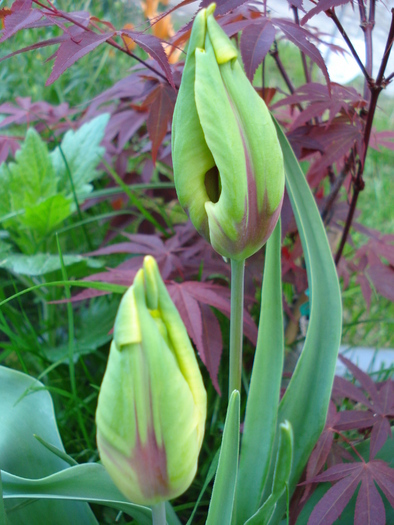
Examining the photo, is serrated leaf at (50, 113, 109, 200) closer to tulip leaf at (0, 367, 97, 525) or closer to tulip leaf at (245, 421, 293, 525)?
tulip leaf at (0, 367, 97, 525)

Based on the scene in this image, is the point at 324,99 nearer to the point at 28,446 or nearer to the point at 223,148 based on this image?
the point at 223,148

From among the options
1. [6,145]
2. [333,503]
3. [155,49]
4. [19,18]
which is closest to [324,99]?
[155,49]

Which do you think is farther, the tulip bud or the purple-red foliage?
the purple-red foliage

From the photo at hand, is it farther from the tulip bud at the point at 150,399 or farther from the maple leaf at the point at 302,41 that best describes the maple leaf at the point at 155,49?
the tulip bud at the point at 150,399

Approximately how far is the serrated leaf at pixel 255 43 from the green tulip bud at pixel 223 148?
0.59ft

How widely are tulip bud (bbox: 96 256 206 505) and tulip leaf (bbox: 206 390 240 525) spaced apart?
5cm

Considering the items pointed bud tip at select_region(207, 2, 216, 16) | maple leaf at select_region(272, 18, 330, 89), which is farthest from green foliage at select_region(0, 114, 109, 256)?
pointed bud tip at select_region(207, 2, 216, 16)

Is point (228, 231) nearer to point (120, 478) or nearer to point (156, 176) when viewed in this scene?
point (120, 478)

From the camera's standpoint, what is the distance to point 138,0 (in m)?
1.93

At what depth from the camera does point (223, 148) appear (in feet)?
1.11

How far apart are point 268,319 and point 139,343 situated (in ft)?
0.81

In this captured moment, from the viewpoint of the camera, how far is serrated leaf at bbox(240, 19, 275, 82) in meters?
0.52

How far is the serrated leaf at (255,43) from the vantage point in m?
0.52

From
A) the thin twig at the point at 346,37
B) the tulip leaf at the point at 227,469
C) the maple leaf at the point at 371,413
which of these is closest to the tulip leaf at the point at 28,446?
the tulip leaf at the point at 227,469
